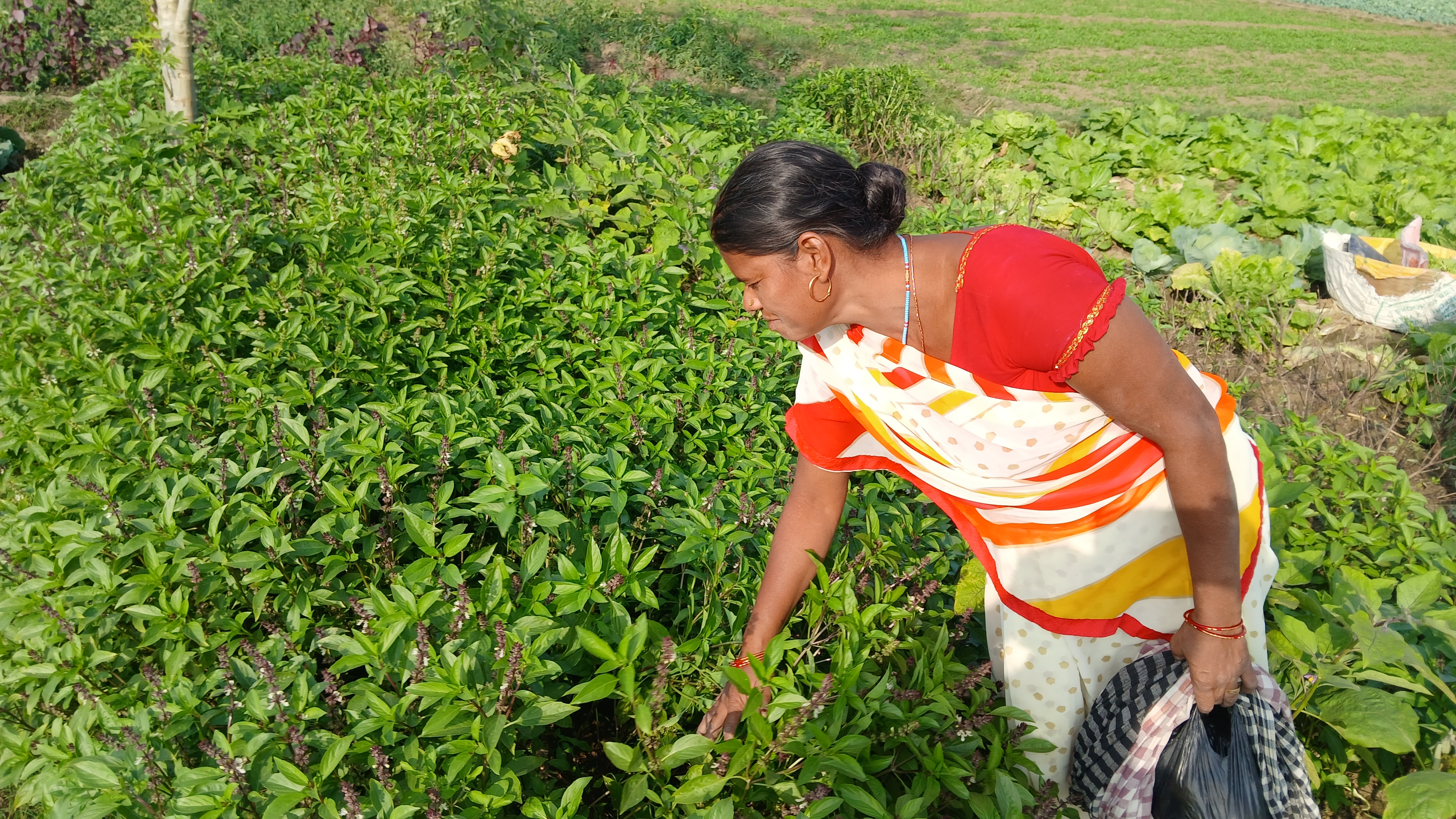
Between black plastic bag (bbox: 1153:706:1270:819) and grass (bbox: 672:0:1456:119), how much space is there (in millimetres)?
8874

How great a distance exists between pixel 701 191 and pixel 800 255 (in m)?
2.32

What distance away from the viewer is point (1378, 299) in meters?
5.17

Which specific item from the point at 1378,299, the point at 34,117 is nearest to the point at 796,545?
the point at 1378,299

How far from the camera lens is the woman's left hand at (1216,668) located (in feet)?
5.32

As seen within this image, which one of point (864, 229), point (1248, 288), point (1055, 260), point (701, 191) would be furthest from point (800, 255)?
point (1248, 288)

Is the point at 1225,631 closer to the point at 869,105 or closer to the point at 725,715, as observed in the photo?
the point at 725,715

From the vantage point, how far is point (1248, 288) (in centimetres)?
527

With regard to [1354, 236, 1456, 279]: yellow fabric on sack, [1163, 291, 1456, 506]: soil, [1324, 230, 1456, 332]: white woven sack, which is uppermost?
[1354, 236, 1456, 279]: yellow fabric on sack

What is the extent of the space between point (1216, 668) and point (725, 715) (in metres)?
0.89

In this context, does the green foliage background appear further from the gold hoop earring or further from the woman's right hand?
the gold hoop earring

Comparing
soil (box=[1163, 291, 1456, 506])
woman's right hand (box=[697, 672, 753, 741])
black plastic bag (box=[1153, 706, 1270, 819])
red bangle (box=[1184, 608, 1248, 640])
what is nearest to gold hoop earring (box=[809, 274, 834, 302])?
woman's right hand (box=[697, 672, 753, 741])

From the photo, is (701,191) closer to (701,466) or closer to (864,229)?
(701,466)

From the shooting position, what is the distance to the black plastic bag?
5.32 feet

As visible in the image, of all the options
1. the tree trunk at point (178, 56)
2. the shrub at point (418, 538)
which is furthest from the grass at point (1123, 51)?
the shrub at point (418, 538)
